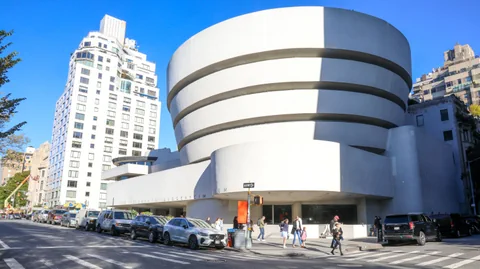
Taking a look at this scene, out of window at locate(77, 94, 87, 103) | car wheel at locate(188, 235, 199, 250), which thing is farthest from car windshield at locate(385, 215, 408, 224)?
window at locate(77, 94, 87, 103)

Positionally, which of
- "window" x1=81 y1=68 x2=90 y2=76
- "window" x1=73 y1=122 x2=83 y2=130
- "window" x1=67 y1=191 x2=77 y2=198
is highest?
"window" x1=81 y1=68 x2=90 y2=76

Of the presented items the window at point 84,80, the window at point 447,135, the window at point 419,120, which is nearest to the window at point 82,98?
the window at point 84,80

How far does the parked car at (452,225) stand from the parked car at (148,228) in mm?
18087

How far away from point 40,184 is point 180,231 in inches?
3903

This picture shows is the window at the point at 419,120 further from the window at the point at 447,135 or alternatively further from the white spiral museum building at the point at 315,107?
the white spiral museum building at the point at 315,107

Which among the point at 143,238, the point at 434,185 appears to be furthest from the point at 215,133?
the point at 434,185

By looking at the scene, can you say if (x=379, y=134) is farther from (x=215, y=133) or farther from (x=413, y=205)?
(x=215, y=133)

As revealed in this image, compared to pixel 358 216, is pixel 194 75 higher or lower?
higher

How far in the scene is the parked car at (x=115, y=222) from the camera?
25.6 metres

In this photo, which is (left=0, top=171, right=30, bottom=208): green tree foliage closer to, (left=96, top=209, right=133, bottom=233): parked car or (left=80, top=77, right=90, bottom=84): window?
(left=80, top=77, right=90, bottom=84): window

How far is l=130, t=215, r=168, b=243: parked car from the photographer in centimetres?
2158

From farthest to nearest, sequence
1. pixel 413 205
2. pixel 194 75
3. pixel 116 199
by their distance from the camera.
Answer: pixel 116 199 → pixel 194 75 → pixel 413 205

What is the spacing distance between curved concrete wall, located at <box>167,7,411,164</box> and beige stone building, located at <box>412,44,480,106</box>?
6281 cm

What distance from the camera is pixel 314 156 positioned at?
2905 centimetres
